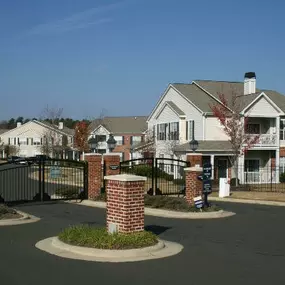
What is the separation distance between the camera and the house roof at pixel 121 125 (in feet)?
232

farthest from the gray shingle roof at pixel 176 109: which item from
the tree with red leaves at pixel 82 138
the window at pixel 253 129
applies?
the tree with red leaves at pixel 82 138

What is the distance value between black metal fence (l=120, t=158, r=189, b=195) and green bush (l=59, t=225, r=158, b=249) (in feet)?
39.6

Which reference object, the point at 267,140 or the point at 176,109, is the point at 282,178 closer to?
the point at 267,140

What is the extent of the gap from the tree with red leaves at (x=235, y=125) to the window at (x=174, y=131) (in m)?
4.04

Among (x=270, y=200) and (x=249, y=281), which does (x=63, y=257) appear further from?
(x=270, y=200)

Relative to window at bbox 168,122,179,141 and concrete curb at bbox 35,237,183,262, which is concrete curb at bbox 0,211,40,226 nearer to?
concrete curb at bbox 35,237,183,262

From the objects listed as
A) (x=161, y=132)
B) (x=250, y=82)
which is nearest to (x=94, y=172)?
(x=161, y=132)

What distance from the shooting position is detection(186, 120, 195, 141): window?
40.3 meters

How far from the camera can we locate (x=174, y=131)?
139 ft

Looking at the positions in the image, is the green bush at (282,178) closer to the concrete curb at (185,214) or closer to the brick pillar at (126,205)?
the concrete curb at (185,214)

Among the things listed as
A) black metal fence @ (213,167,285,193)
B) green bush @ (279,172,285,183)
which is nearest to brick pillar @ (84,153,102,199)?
black metal fence @ (213,167,285,193)

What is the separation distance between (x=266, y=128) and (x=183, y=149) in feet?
26.2

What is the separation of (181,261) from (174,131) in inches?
1327

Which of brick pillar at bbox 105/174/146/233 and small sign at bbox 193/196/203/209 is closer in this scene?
brick pillar at bbox 105/174/146/233
